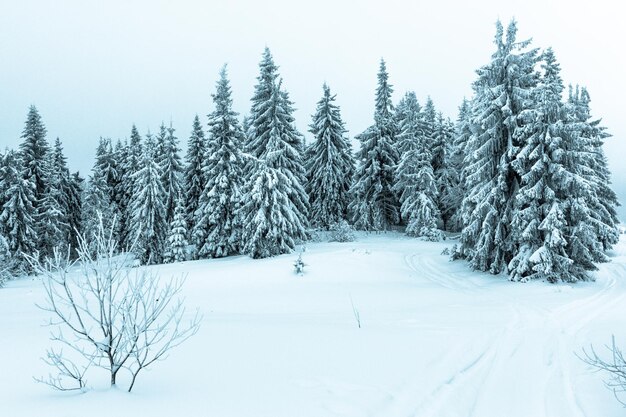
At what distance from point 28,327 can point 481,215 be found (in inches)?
737

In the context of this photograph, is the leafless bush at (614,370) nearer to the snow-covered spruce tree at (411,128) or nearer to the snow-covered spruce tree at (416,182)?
the snow-covered spruce tree at (416,182)

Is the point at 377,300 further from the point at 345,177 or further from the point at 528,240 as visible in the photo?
the point at 345,177

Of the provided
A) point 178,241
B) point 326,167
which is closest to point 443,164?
point 326,167

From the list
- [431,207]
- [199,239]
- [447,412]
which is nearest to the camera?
[447,412]

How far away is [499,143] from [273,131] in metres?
14.4

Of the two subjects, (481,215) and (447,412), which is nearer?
(447,412)

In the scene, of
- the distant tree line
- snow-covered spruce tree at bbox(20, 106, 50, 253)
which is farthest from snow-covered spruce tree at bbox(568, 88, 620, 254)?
snow-covered spruce tree at bbox(20, 106, 50, 253)

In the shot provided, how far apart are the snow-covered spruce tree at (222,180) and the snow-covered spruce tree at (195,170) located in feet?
23.9

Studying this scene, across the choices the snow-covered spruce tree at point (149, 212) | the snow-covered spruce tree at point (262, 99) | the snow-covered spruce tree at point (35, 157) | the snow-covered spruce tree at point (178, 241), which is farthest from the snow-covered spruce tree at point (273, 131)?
the snow-covered spruce tree at point (35, 157)

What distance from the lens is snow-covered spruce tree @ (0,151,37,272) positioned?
107 ft

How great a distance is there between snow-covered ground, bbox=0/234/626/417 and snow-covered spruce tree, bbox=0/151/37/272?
23.9m

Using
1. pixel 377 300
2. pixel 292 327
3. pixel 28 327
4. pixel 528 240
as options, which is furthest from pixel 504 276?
pixel 28 327

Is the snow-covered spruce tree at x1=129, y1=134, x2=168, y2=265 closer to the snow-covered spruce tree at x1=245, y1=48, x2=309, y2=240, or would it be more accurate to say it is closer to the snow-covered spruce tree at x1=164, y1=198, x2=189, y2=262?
the snow-covered spruce tree at x1=164, y1=198, x2=189, y2=262

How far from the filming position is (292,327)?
10422 millimetres
